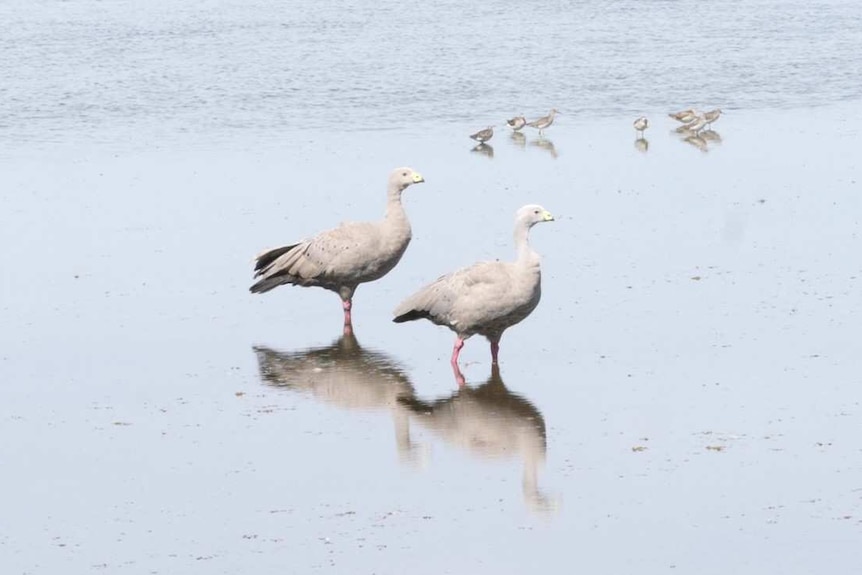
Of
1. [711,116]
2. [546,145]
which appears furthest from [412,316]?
[711,116]

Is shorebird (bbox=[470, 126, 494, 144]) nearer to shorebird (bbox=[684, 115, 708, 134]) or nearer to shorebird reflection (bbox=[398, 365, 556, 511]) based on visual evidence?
shorebird (bbox=[684, 115, 708, 134])

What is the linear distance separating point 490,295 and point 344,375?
1.46 meters

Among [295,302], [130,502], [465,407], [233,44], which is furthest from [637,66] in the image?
[130,502]

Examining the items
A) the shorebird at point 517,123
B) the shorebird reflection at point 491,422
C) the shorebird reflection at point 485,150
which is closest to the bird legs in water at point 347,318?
the shorebird reflection at point 491,422

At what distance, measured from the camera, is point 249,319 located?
16.7 metres

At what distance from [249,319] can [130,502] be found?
523 centimetres

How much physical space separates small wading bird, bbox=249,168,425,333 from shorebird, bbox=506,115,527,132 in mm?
11138

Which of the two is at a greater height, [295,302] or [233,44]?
[233,44]

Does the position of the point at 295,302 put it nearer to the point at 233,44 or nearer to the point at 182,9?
the point at 233,44

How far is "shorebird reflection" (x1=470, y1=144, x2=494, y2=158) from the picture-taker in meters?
25.6

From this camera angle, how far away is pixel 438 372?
14742mm

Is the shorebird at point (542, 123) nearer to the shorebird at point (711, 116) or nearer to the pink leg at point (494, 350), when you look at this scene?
the shorebird at point (711, 116)

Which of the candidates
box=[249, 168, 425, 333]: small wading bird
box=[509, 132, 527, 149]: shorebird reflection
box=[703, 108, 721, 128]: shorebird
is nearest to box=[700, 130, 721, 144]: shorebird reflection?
box=[703, 108, 721, 128]: shorebird

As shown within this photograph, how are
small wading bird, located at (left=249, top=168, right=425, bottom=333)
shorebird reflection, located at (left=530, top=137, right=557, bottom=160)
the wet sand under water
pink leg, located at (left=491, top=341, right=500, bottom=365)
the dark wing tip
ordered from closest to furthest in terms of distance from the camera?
the wet sand under water < pink leg, located at (left=491, top=341, right=500, bottom=365) < the dark wing tip < small wading bird, located at (left=249, top=168, right=425, bottom=333) < shorebird reflection, located at (left=530, top=137, right=557, bottom=160)
